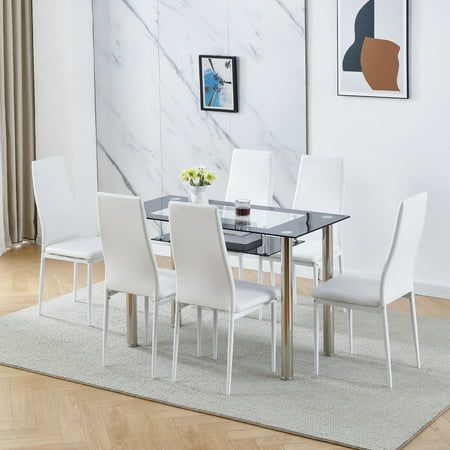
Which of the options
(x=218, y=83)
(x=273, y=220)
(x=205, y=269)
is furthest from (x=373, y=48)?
(x=205, y=269)

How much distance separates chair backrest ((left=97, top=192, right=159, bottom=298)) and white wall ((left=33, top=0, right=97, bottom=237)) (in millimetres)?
2540

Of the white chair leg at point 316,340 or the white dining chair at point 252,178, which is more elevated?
the white dining chair at point 252,178

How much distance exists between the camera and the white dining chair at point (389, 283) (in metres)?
4.87

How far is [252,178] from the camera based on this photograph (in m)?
6.36

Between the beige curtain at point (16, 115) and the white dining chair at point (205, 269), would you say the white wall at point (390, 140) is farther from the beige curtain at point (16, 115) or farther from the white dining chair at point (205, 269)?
the beige curtain at point (16, 115)

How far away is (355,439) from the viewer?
4395 millimetres

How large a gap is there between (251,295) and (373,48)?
2.10 meters

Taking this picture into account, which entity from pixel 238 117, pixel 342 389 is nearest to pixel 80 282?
pixel 238 117

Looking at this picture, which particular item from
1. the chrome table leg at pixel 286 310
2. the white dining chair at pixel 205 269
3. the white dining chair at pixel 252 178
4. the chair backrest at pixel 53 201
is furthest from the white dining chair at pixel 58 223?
the chrome table leg at pixel 286 310

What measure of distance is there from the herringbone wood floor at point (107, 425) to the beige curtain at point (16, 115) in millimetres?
2765

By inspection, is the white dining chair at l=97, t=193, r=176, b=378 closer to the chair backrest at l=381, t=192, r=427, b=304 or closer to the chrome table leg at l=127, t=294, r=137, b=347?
the chrome table leg at l=127, t=294, r=137, b=347

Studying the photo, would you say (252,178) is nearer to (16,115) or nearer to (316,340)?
(316,340)

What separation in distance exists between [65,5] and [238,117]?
1.64m

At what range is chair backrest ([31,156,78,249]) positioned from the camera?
242 inches
